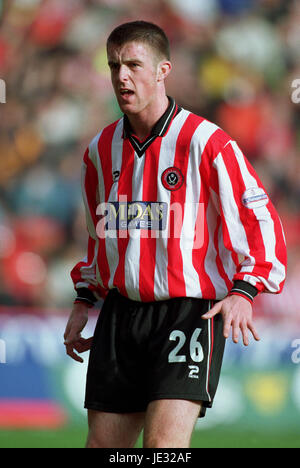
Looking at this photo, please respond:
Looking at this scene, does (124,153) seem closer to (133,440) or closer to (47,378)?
(133,440)

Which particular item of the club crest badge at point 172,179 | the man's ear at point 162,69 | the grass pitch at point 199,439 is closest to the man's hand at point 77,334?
the club crest badge at point 172,179

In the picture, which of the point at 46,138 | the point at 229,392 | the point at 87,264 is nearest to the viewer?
the point at 87,264

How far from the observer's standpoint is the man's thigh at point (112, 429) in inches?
105

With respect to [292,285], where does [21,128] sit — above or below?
above

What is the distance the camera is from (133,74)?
9.01 feet

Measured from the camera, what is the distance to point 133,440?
2.72 m

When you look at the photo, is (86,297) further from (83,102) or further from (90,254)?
(83,102)

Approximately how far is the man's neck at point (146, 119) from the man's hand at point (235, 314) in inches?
26.7

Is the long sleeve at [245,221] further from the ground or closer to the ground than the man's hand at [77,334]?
further from the ground

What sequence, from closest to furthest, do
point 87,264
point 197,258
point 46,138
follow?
point 197,258, point 87,264, point 46,138

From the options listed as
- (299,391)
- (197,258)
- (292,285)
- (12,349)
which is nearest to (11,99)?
(12,349)

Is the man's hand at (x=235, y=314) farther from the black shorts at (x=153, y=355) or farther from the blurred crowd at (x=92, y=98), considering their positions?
the blurred crowd at (x=92, y=98)

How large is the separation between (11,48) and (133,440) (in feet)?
12.5

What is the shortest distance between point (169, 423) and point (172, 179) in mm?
802
